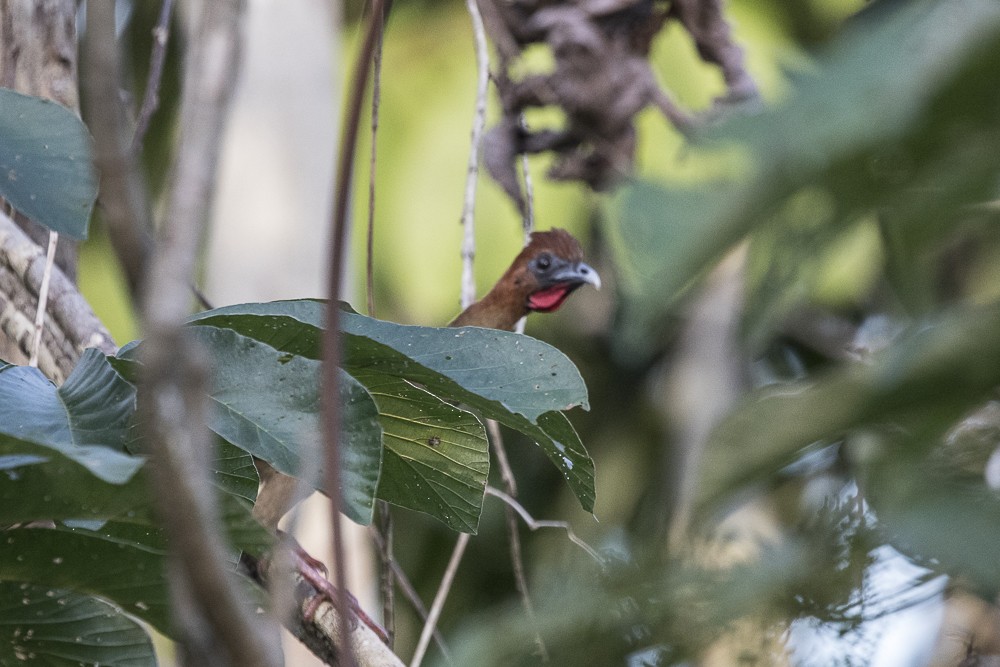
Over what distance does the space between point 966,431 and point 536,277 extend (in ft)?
7.13

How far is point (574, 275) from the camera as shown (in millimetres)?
2686

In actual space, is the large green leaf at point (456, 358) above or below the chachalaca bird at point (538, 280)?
above

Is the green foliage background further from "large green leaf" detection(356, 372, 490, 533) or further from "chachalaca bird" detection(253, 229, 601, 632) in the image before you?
"chachalaca bird" detection(253, 229, 601, 632)

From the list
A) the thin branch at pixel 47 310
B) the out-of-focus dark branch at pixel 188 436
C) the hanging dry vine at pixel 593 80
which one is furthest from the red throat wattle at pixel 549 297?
the out-of-focus dark branch at pixel 188 436

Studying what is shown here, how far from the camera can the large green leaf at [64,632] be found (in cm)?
101

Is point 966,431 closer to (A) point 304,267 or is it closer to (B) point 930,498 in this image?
(B) point 930,498

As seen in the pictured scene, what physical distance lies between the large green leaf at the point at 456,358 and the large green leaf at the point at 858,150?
2.32ft

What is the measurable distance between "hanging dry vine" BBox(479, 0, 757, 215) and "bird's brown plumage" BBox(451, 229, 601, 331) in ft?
2.26

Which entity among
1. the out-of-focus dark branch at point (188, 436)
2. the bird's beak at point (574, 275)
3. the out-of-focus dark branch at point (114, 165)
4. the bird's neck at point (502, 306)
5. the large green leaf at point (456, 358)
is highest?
the out-of-focus dark branch at point (114, 165)

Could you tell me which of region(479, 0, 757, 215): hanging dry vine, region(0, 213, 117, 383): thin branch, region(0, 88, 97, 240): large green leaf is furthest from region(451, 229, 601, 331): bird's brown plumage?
region(0, 88, 97, 240): large green leaf

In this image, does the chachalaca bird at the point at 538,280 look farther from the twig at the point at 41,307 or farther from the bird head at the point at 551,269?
the twig at the point at 41,307

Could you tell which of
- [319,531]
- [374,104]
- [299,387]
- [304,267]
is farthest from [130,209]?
[304,267]

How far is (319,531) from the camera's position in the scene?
339 centimetres

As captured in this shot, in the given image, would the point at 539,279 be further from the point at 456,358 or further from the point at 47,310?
the point at 456,358
